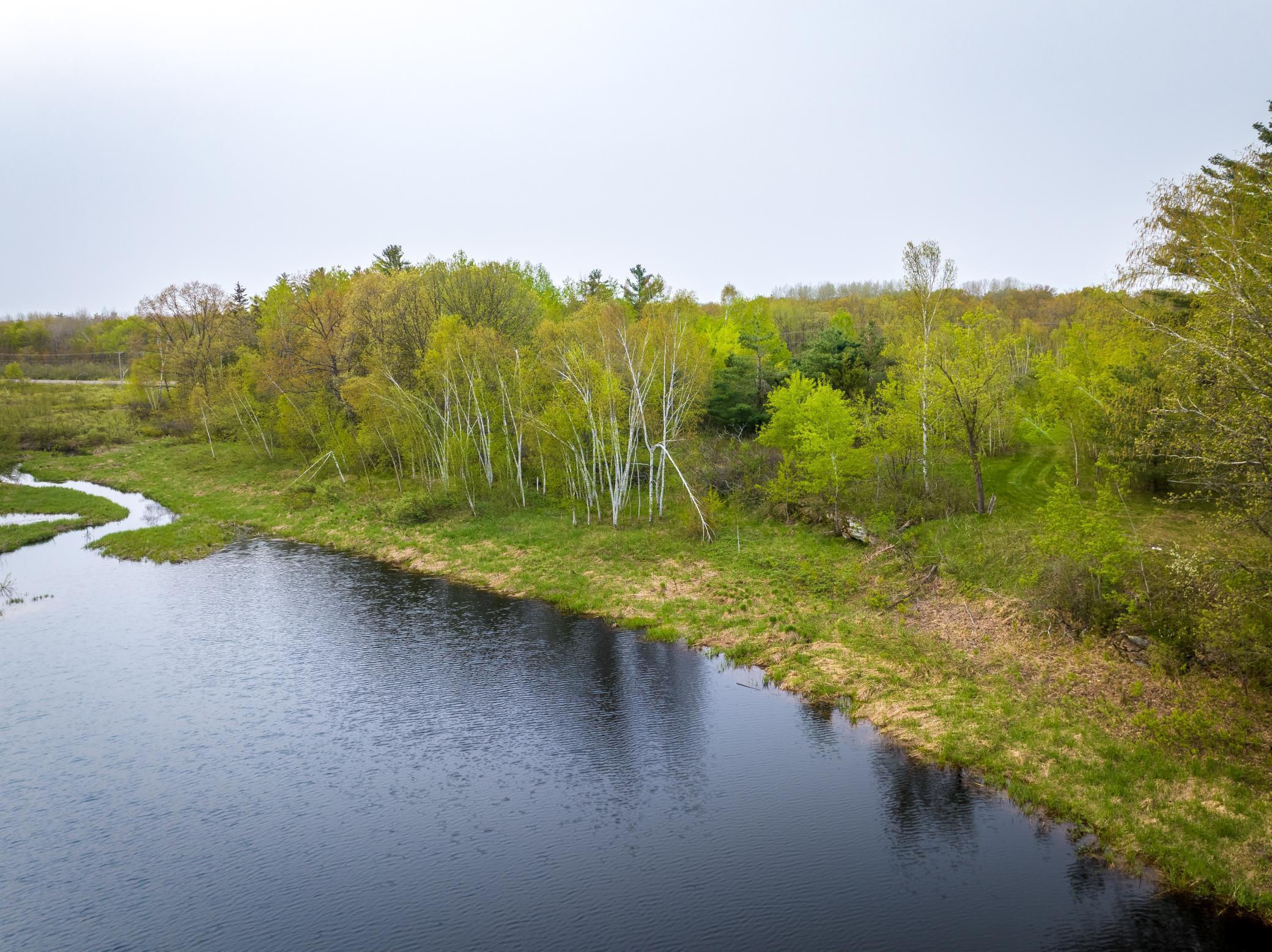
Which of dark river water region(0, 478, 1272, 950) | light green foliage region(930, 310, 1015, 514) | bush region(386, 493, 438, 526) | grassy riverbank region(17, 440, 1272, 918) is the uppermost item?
light green foliage region(930, 310, 1015, 514)

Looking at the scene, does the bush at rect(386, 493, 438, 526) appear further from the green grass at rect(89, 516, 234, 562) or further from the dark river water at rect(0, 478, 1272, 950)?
the dark river water at rect(0, 478, 1272, 950)

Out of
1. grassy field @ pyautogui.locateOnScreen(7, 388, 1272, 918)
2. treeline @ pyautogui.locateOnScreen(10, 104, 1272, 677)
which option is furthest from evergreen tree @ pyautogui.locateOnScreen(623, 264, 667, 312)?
grassy field @ pyautogui.locateOnScreen(7, 388, 1272, 918)

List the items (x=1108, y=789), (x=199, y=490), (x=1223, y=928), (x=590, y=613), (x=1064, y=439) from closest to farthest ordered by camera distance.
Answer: (x=1223, y=928)
(x=1108, y=789)
(x=590, y=613)
(x=1064, y=439)
(x=199, y=490)

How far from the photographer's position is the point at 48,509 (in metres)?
44.2

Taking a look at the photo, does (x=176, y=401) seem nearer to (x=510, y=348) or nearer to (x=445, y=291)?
(x=445, y=291)

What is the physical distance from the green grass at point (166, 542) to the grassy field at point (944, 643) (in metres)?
0.16

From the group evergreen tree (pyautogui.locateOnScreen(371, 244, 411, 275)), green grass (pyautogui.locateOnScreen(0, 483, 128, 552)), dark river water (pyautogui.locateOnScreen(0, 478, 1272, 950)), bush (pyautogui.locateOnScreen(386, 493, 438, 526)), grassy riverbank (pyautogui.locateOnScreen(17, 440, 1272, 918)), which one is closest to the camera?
dark river water (pyautogui.locateOnScreen(0, 478, 1272, 950))

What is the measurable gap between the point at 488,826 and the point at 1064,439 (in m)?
37.1

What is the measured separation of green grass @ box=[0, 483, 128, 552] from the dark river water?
16292 millimetres

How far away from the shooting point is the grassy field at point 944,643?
14734 mm

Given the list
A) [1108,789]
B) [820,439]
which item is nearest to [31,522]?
[820,439]

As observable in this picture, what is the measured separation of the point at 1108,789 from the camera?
50.4ft

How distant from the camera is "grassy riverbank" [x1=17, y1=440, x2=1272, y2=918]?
1455 centimetres

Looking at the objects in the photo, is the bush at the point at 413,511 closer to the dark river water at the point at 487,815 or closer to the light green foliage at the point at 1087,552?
the dark river water at the point at 487,815
